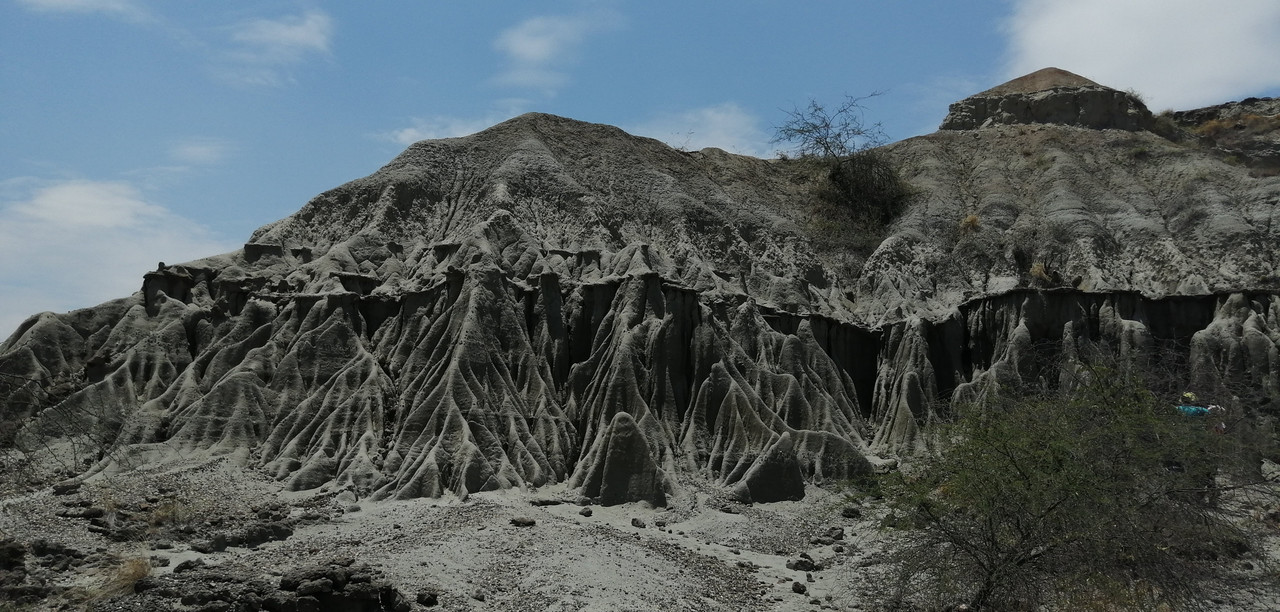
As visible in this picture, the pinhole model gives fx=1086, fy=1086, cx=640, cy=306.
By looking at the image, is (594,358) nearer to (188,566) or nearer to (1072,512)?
(188,566)

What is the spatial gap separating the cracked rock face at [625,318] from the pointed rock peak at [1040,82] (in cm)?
1244

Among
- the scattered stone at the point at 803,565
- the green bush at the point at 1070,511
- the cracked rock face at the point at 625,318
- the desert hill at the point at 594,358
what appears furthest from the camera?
the cracked rock face at the point at 625,318

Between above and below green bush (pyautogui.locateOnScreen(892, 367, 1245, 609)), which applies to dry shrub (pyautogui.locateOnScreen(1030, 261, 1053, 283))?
above

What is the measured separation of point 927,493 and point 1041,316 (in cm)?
2711

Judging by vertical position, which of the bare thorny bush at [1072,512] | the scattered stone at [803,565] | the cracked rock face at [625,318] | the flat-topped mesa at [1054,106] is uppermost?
the flat-topped mesa at [1054,106]

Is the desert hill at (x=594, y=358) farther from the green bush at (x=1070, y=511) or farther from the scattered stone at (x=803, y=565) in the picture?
the green bush at (x=1070, y=511)

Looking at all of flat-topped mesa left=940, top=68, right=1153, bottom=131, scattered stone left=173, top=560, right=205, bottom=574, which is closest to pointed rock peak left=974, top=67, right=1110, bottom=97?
flat-topped mesa left=940, top=68, right=1153, bottom=131

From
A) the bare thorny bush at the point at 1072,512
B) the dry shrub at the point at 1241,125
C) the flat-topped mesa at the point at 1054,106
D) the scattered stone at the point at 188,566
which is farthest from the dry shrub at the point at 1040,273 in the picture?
the scattered stone at the point at 188,566

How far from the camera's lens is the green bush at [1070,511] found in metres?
25.3

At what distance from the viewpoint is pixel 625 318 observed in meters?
46.8

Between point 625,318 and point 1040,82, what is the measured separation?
158 ft

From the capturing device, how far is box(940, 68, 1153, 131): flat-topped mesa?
72562mm

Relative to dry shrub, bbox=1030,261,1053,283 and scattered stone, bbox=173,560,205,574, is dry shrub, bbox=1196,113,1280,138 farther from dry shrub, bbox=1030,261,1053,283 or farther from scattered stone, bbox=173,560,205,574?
scattered stone, bbox=173,560,205,574

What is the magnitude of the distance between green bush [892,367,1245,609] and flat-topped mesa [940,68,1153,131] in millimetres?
48750
